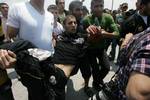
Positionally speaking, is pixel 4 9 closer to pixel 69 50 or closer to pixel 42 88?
pixel 69 50

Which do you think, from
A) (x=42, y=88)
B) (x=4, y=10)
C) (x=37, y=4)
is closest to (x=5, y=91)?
(x=42, y=88)

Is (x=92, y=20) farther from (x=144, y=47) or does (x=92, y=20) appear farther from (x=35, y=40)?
(x=144, y=47)

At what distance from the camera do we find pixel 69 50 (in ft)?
13.7

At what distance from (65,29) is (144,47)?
131 inches

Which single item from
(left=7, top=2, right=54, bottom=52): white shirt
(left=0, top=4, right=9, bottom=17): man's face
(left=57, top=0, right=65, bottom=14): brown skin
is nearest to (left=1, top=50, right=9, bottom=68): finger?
(left=7, top=2, right=54, bottom=52): white shirt

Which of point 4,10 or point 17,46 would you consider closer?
point 17,46

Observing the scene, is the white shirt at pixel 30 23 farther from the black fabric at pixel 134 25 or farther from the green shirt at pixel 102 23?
the green shirt at pixel 102 23

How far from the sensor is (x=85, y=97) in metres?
5.28

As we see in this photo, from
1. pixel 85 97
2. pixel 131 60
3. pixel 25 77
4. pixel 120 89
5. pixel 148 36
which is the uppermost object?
pixel 148 36

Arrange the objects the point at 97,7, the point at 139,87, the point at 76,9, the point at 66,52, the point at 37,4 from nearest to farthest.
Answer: the point at 139,87 < the point at 37,4 < the point at 66,52 < the point at 97,7 < the point at 76,9

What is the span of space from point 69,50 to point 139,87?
2.83m

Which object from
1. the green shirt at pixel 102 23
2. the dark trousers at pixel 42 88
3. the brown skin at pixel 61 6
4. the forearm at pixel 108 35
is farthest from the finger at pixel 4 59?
the brown skin at pixel 61 6

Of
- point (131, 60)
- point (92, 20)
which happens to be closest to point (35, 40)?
point (92, 20)

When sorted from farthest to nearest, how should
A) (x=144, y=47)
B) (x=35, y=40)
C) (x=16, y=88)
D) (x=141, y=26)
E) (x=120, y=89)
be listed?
(x=16, y=88) → (x=141, y=26) → (x=35, y=40) → (x=120, y=89) → (x=144, y=47)
